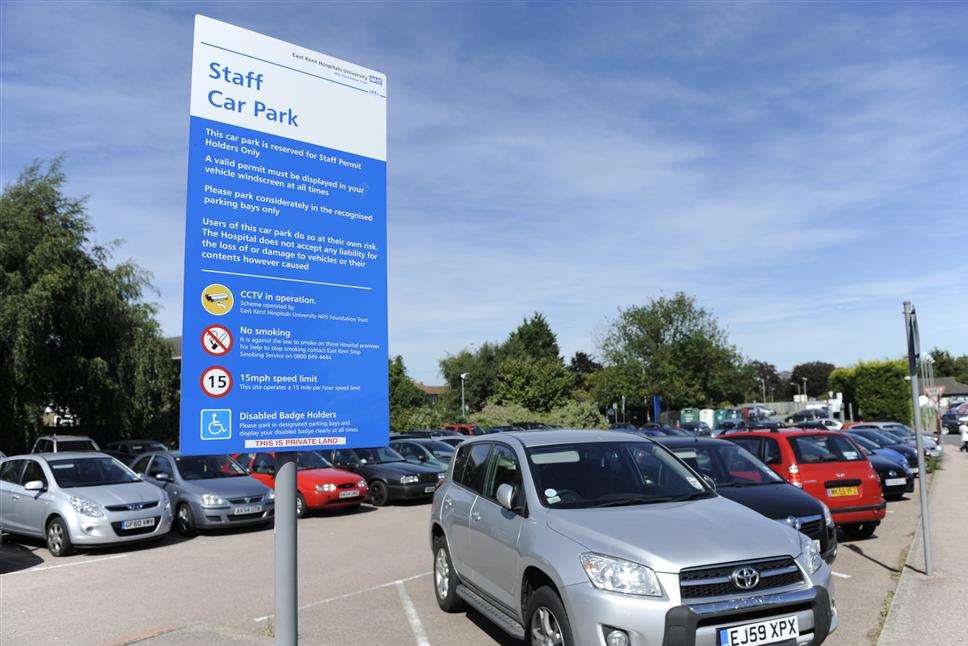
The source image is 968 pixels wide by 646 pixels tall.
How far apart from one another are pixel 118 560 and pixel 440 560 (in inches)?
248

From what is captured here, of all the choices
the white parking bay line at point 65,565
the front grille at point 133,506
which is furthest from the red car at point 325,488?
the white parking bay line at point 65,565

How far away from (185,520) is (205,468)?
145 centimetres

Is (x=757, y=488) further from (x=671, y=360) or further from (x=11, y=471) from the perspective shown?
(x=671, y=360)

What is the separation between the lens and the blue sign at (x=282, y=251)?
11.1 feet

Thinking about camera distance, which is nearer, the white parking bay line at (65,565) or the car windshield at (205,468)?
the white parking bay line at (65,565)

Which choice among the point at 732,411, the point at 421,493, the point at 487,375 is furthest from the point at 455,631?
the point at 487,375

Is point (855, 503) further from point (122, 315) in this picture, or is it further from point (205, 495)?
point (122, 315)

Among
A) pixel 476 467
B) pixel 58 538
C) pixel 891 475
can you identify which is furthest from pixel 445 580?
pixel 891 475

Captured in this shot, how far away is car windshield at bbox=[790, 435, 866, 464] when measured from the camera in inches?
428

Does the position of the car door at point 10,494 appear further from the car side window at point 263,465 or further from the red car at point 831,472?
the red car at point 831,472

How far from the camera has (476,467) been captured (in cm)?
711

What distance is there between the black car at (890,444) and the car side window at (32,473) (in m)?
19.1

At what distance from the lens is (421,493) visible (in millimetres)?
17531

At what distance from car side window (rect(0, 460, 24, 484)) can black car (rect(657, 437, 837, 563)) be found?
10718 mm
